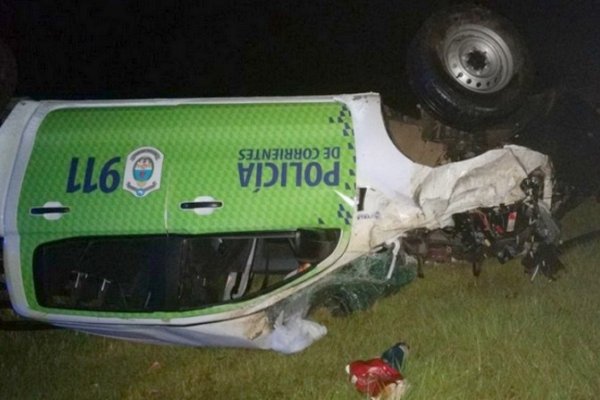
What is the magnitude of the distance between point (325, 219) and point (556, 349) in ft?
5.66

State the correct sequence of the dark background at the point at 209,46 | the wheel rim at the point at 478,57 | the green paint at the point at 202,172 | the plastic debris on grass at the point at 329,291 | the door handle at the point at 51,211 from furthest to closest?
1. the dark background at the point at 209,46
2. the wheel rim at the point at 478,57
3. the plastic debris on grass at the point at 329,291
4. the door handle at the point at 51,211
5. the green paint at the point at 202,172

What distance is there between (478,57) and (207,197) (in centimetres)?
209

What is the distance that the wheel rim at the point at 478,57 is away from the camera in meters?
4.95

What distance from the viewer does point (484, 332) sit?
493 cm

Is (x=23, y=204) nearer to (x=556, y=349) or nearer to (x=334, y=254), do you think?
(x=334, y=254)

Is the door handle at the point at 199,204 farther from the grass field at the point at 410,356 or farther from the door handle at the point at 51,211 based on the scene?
the grass field at the point at 410,356

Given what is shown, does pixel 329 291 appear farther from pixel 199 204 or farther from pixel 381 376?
pixel 199 204

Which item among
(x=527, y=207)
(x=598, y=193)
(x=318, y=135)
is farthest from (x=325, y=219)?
(x=598, y=193)

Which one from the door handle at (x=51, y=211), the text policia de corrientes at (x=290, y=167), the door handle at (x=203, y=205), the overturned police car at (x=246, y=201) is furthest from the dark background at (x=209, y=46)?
the door handle at (x=51, y=211)

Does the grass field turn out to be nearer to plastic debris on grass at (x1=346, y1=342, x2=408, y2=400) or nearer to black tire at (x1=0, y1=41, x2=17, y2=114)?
A: plastic debris on grass at (x1=346, y1=342, x2=408, y2=400)

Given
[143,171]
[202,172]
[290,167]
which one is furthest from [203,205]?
[290,167]

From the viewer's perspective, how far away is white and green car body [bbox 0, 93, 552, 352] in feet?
14.3

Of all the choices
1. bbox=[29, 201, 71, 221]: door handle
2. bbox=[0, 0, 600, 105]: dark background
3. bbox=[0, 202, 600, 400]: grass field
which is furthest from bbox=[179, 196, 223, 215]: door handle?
bbox=[0, 0, 600, 105]: dark background

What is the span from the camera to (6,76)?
5.13 meters
